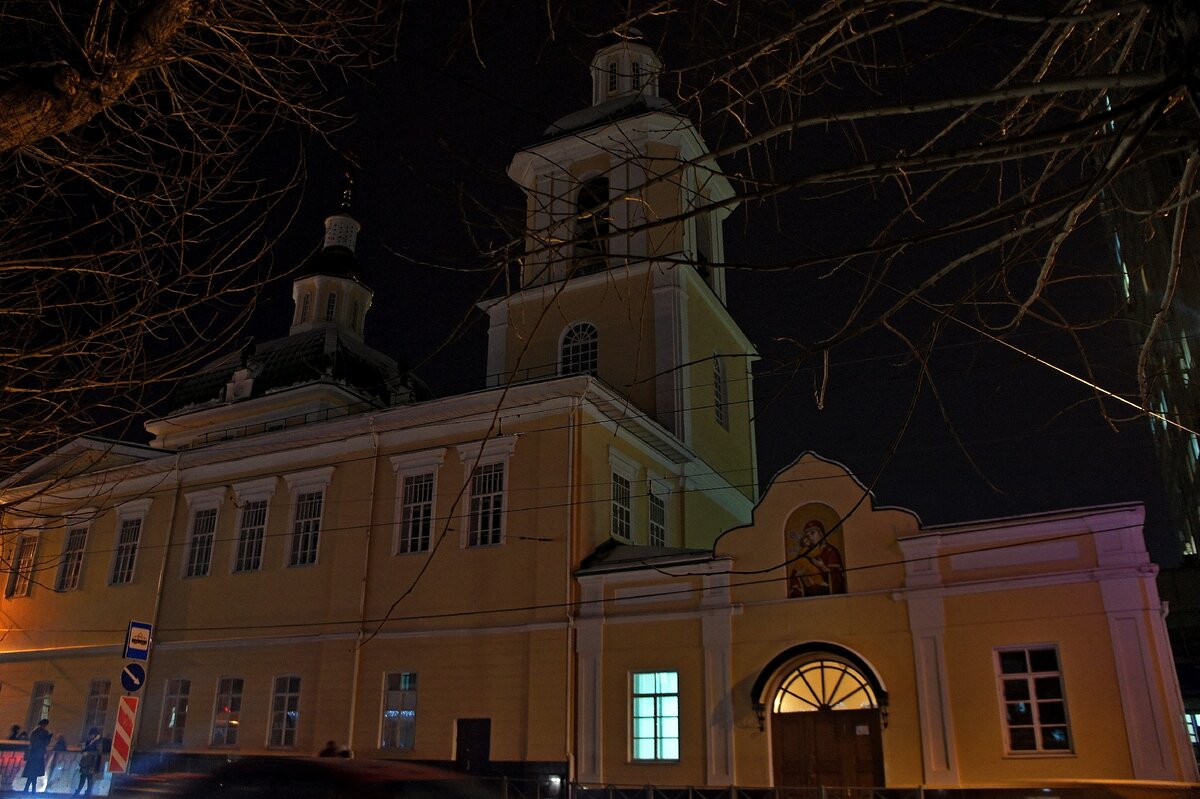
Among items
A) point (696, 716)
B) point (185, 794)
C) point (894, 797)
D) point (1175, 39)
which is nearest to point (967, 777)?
point (894, 797)

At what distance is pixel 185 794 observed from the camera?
7344 millimetres

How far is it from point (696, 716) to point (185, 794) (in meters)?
14.0

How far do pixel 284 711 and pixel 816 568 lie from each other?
14474 mm

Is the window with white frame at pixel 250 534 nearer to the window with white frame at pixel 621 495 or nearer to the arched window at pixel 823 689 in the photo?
the window with white frame at pixel 621 495

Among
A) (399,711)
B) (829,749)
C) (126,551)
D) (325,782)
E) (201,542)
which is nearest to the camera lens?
(325,782)

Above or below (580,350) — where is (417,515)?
below

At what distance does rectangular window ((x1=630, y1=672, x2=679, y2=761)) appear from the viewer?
20062 mm

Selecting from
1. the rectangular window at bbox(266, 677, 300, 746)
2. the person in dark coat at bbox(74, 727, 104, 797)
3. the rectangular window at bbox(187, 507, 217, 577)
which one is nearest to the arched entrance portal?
the rectangular window at bbox(266, 677, 300, 746)

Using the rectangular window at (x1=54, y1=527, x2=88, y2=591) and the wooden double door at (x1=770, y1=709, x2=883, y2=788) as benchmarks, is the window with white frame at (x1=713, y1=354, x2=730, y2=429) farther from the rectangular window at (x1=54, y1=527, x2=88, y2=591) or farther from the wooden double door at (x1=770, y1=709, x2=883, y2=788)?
the rectangular window at (x1=54, y1=527, x2=88, y2=591)

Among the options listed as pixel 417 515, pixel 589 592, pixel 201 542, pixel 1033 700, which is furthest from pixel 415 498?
pixel 1033 700

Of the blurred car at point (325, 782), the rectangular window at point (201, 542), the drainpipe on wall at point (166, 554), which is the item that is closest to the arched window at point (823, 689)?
the blurred car at point (325, 782)

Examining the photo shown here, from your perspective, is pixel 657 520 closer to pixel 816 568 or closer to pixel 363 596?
pixel 816 568

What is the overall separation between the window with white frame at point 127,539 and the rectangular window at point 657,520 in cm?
1603

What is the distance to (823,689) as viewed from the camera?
62.2 ft
